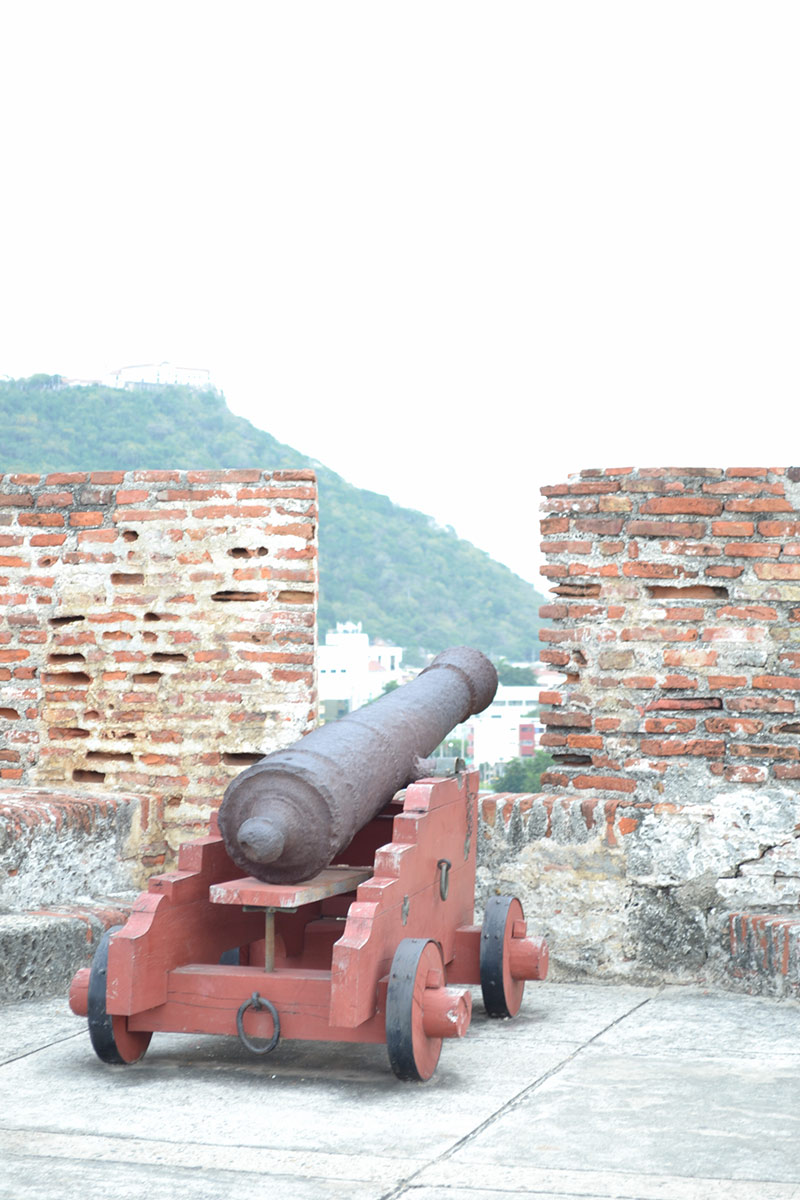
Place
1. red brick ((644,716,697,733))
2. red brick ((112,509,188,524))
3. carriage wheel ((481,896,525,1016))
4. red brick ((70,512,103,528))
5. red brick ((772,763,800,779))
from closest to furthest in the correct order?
carriage wheel ((481,896,525,1016)) → red brick ((772,763,800,779)) → red brick ((644,716,697,733)) → red brick ((112,509,188,524)) → red brick ((70,512,103,528))

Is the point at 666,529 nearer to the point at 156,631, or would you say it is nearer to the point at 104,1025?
the point at 156,631

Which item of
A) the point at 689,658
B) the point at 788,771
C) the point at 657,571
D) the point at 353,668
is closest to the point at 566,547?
the point at 657,571

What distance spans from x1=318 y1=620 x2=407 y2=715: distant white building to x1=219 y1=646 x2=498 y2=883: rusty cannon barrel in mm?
1593

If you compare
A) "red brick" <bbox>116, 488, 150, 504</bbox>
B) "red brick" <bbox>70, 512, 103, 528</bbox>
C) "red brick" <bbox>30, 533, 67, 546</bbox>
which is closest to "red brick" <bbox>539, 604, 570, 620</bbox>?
"red brick" <bbox>116, 488, 150, 504</bbox>

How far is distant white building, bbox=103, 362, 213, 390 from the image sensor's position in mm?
44097

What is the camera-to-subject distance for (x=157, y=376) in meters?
48.5

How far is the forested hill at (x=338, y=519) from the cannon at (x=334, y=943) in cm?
2669

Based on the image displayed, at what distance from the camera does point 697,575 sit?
5.31 metres

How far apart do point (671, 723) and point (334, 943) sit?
1795 millimetres

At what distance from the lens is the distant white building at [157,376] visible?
145 feet

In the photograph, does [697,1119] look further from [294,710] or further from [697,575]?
[294,710]

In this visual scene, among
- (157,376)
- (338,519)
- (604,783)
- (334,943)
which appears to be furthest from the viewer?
(157,376)

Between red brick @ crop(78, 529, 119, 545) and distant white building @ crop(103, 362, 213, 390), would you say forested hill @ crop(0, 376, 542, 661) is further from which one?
red brick @ crop(78, 529, 119, 545)

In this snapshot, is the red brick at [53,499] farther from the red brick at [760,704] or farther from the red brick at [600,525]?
the red brick at [760,704]
